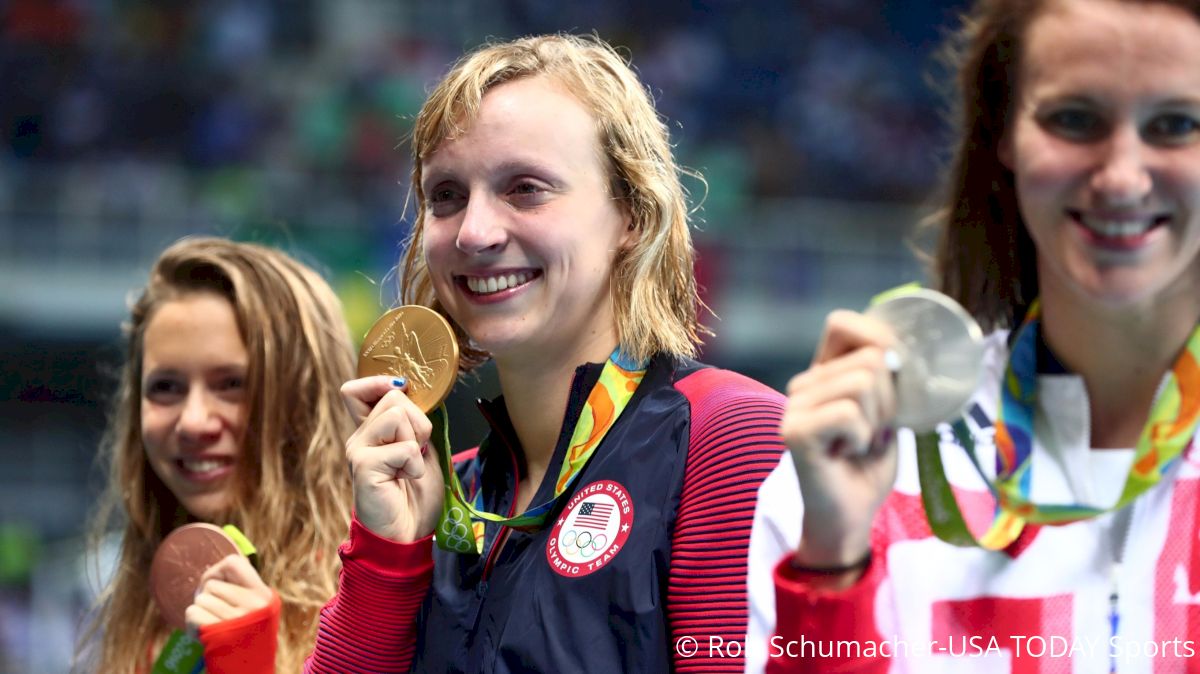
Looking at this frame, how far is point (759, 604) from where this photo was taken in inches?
51.5

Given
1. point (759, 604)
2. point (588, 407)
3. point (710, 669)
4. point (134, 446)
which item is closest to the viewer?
point (759, 604)

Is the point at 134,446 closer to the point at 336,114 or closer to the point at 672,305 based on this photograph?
Result: the point at 672,305

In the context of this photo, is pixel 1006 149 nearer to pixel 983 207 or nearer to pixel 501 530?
pixel 983 207

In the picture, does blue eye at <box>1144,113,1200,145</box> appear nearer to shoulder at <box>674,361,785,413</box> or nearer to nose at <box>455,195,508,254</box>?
shoulder at <box>674,361,785,413</box>

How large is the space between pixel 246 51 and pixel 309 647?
8.51 meters

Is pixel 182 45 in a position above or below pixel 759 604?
above

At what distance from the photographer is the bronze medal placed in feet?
7.34

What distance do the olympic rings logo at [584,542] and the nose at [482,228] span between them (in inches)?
15.3

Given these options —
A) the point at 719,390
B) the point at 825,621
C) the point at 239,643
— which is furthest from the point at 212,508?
the point at 825,621

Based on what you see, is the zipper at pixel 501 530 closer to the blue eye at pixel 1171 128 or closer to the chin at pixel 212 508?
the chin at pixel 212 508

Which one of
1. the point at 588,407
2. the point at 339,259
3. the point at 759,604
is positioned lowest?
the point at 759,604

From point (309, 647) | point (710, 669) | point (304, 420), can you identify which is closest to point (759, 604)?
point (710, 669)

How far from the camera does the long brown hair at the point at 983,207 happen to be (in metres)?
1.31

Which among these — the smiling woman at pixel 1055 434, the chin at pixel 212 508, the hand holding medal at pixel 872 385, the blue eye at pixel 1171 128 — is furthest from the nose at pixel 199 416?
the blue eye at pixel 1171 128
